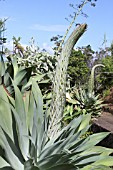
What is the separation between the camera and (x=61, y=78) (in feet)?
10.7

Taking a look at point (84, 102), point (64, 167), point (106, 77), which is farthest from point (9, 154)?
point (106, 77)

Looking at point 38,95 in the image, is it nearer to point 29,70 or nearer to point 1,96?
point 1,96

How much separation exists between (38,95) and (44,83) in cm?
240

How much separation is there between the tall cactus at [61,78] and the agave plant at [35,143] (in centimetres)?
14

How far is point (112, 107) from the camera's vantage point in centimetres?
1077

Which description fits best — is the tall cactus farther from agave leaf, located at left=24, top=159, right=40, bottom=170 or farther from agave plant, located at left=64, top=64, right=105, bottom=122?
agave plant, located at left=64, top=64, right=105, bottom=122

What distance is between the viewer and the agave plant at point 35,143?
10.2 ft

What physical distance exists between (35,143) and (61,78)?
0.56 meters

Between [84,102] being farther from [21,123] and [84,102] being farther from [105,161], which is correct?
[21,123]

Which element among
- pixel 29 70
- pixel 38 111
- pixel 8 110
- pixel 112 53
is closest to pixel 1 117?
pixel 8 110

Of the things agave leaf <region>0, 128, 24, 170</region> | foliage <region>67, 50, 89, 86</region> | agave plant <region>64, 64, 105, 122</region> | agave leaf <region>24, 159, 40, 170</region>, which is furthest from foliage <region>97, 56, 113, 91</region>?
agave leaf <region>24, 159, 40, 170</region>

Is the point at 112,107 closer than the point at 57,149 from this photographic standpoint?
No

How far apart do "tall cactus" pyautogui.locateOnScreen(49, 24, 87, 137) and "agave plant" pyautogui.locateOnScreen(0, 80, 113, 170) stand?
5.5 inches

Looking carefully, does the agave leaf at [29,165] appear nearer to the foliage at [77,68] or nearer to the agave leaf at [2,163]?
the agave leaf at [2,163]
